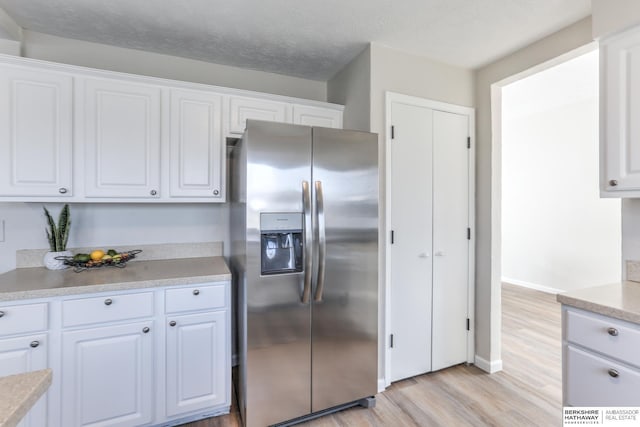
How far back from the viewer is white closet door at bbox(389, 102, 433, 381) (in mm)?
2359

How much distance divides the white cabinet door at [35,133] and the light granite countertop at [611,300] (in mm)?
2861

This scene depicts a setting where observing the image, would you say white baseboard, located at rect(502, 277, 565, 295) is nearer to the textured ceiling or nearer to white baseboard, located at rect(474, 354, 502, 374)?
white baseboard, located at rect(474, 354, 502, 374)

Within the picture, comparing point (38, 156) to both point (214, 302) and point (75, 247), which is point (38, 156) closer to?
point (75, 247)

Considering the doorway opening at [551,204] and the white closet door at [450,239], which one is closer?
the white closet door at [450,239]

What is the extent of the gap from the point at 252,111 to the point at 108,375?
190cm

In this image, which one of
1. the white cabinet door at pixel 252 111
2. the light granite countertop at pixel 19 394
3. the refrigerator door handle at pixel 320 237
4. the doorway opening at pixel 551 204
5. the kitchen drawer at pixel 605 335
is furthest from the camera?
the doorway opening at pixel 551 204

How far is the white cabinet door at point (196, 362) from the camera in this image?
1.83m

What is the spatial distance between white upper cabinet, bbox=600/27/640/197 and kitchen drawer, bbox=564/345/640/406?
820mm

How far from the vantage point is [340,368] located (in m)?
1.99

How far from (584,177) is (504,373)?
131 inches

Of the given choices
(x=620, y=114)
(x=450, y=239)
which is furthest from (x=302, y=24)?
(x=450, y=239)

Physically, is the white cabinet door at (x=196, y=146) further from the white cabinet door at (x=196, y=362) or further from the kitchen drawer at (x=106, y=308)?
the white cabinet door at (x=196, y=362)

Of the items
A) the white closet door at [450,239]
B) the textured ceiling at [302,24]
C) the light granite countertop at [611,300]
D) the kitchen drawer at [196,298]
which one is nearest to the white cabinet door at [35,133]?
the textured ceiling at [302,24]

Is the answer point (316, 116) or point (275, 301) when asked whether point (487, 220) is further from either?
point (275, 301)
